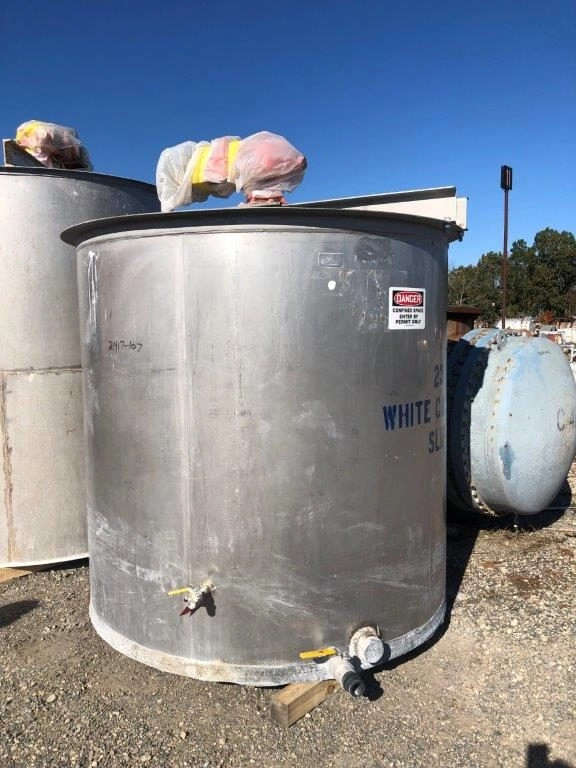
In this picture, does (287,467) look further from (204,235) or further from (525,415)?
(525,415)

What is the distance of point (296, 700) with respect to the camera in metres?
2.35

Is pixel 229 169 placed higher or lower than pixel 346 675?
higher

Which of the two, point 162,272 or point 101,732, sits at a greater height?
point 162,272

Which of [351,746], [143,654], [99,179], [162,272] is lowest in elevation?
[351,746]

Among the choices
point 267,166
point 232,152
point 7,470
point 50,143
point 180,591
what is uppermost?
point 50,143

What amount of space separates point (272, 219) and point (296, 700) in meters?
1.91

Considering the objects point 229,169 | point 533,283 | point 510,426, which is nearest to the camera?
point 229,169

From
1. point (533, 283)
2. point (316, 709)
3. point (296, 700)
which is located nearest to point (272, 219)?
point (296, 700)

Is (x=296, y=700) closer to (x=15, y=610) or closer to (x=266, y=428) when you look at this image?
(x=266, y=428)

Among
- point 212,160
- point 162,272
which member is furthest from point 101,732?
point 212,160

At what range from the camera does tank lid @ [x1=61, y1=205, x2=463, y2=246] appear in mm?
2172

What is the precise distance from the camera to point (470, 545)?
423 centimetres

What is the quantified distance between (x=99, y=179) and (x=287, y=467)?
2.38m

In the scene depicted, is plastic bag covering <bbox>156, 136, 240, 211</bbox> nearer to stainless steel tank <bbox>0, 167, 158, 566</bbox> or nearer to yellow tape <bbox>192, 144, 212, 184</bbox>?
yellow tape <bbox>192, 144, 212, 184</bbox>
